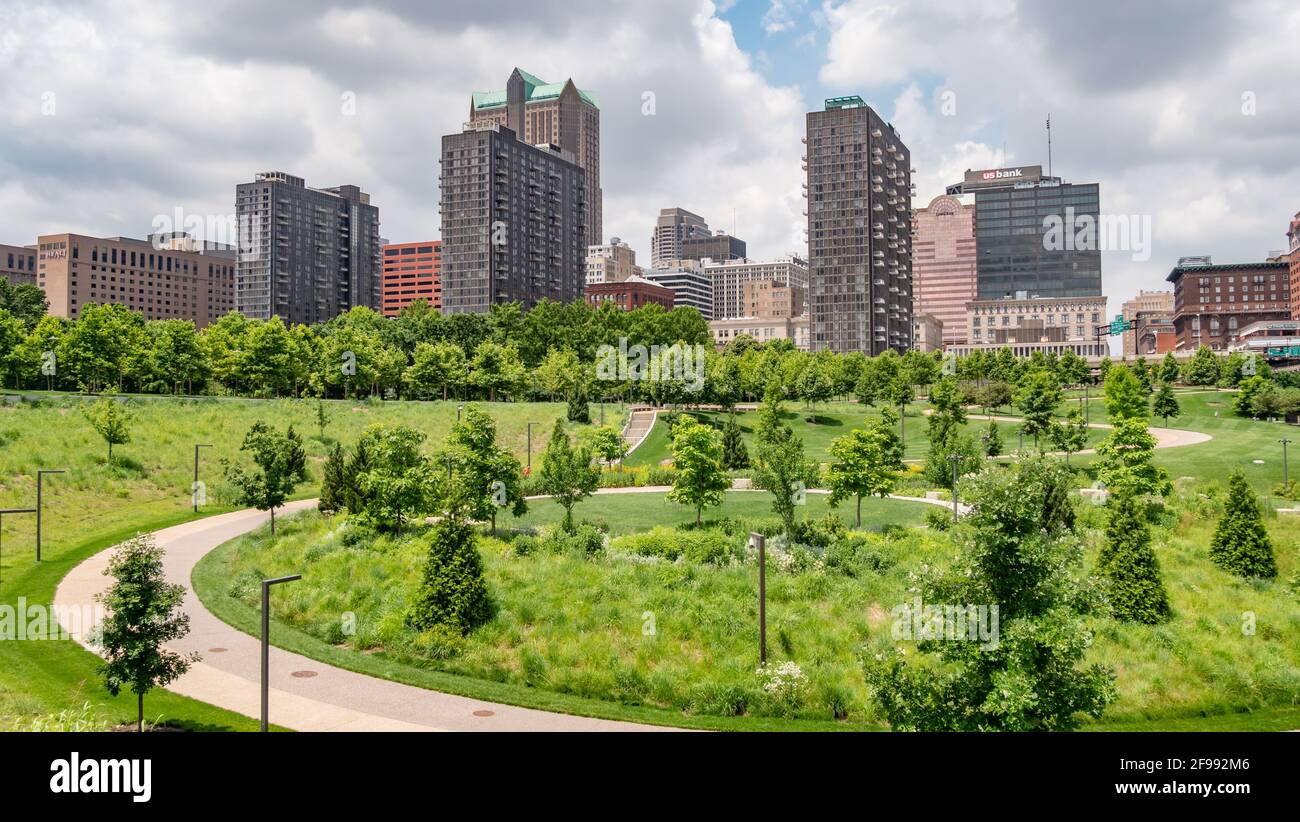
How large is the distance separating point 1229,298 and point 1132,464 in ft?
606

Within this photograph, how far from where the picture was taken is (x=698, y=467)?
116 feet

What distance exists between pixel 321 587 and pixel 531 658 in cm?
1023

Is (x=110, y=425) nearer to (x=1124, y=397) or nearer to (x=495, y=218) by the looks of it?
(x=1124, y=397)

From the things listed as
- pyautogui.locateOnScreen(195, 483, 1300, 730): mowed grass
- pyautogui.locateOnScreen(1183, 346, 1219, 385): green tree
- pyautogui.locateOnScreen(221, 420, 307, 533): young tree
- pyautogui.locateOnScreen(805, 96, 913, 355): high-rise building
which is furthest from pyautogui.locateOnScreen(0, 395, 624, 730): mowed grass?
pyautogui.locateOnScreen(805, 96, 913, 355): high-rise building

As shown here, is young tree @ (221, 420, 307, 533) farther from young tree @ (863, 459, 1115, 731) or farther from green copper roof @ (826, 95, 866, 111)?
green copper roof @ (826, 95, 866, 111)

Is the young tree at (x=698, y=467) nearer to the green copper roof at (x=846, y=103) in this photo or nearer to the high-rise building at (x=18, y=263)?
the green copper roof at (x=846, y=103)

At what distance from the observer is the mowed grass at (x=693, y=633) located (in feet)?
74.3

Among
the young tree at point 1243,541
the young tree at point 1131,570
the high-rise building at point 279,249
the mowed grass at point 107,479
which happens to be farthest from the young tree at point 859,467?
the high-rise building at point 279,249

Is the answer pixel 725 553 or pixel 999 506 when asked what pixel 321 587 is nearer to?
pixel 725 553

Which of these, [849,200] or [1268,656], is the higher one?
[849,200]

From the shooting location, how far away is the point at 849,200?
155 meters

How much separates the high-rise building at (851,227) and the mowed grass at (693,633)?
12737 cm
